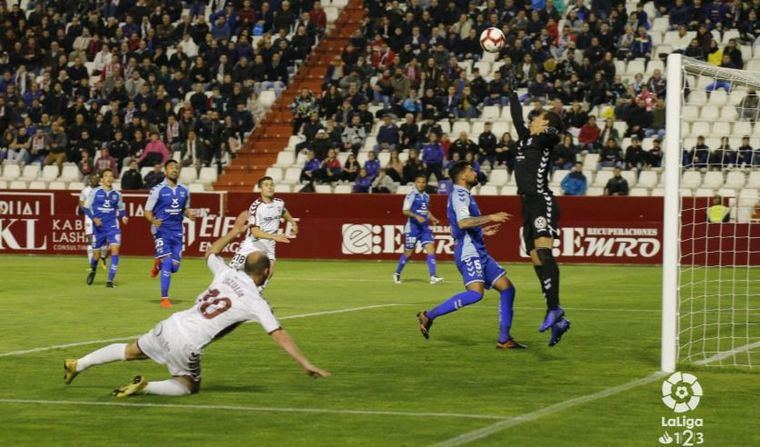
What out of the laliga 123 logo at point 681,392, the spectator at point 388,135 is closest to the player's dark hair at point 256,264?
the laliga 123 logo at point 681,392

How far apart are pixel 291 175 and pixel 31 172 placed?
831 cm

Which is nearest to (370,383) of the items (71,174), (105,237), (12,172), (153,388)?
(153,388)

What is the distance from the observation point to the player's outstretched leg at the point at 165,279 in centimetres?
2223

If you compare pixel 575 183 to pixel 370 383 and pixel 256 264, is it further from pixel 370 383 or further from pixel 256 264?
pixel 256 264

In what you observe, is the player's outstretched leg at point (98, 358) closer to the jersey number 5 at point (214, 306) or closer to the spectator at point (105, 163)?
the jersey number 5 at point (214, 306)

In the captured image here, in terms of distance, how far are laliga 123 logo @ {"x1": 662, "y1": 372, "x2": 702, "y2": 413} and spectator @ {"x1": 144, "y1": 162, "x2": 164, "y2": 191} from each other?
26.0 m

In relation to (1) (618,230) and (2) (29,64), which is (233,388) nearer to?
(1) (618,230)

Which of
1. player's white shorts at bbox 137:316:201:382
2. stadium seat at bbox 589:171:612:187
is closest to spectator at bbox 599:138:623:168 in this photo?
stadium seat at bbox 589:171:612:187

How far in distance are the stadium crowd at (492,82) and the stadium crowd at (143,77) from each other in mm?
2293

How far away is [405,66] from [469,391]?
2739 cm

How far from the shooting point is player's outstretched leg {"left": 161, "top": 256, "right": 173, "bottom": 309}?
72.9 feet

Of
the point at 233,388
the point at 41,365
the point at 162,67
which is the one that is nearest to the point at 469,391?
the point at 233,388

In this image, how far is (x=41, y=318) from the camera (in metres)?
20.0

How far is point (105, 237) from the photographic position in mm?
28344
